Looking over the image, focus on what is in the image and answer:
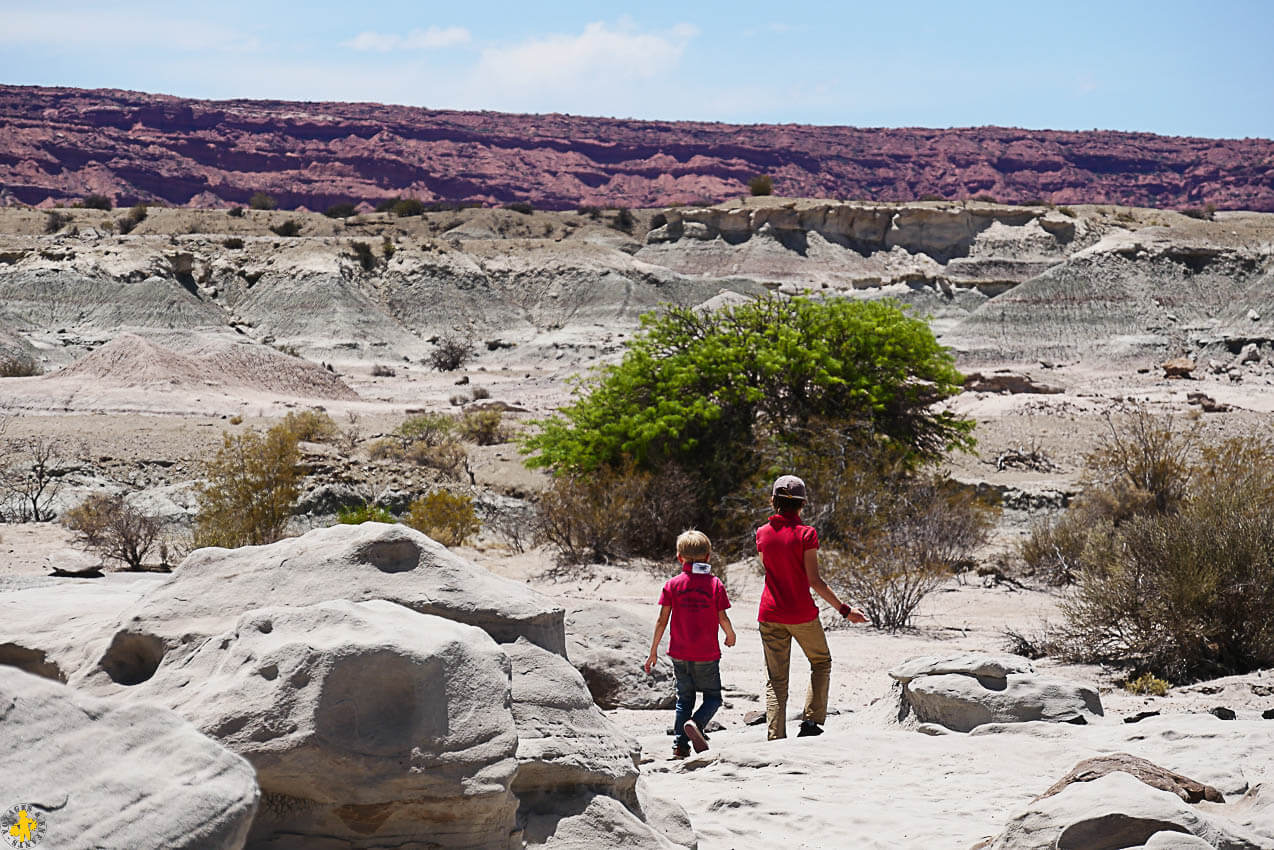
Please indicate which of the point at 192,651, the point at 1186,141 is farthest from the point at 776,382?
the point at 1186,141

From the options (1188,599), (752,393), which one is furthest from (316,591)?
(752,393)

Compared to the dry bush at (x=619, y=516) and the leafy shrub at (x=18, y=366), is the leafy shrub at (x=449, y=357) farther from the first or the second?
the dry bush at (x=619, y=516)

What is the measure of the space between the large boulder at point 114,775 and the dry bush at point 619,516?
43.5 ft

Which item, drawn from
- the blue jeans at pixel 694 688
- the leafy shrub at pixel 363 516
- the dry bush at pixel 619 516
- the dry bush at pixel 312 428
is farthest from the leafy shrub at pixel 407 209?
the blue jeans at pixel 694 688

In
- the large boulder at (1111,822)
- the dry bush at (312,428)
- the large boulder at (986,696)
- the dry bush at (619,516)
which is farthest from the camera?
the dry bush at (312,428)

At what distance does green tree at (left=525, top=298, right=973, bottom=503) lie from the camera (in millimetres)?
18078

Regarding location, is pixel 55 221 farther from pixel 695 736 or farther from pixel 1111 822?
pixel 1111 822

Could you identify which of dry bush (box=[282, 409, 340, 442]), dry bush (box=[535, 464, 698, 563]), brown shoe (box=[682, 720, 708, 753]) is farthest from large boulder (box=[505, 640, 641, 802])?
dry bush (box=[282, 409, 340, 442])

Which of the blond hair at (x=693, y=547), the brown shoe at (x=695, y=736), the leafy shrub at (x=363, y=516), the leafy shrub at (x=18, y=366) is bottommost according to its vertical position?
the leafy shrub at (x=18, y=366)

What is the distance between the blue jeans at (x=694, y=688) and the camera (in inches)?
281

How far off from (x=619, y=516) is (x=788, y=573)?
965 centimetres

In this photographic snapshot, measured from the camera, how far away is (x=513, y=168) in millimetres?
151500

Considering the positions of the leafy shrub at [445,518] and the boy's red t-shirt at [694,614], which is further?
the leafy shrub at [445,518]

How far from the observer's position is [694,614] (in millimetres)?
7098
